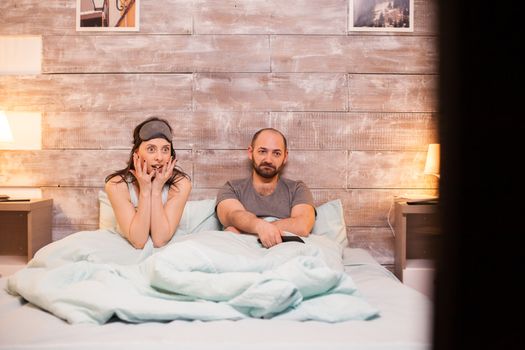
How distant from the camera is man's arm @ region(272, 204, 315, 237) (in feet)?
6.98

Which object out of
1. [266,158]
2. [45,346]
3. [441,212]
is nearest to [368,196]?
[266,158]

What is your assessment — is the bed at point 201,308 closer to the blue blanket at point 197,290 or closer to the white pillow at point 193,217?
the blue blanket at point 197,290

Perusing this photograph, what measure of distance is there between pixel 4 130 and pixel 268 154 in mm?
1403

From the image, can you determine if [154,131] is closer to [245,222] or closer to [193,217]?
[193,217]

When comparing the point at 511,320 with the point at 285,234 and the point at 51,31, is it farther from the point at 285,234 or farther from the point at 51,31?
the point at 51,31

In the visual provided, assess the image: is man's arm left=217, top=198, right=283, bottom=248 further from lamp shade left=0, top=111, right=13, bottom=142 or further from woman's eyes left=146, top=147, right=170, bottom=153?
lamp shade left=0, top=111, right=13, bottom=142

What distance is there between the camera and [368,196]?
106 inches

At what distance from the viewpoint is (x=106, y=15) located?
270cm

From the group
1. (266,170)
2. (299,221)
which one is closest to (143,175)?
(266,170)

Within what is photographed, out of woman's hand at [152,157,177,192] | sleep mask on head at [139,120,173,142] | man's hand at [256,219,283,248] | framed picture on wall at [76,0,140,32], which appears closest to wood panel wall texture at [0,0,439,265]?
framed picture on wall at [76,0,140,32]

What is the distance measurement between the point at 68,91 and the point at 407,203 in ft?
6.48

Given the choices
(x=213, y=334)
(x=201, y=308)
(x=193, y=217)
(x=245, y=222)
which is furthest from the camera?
(x=193, y=217)

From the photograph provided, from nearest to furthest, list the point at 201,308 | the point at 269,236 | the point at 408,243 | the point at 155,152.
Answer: the point at 201,308 → the point at 269,236 → the point at 155,152 → the point at 408,243

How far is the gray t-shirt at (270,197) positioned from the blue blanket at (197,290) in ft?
3.02
